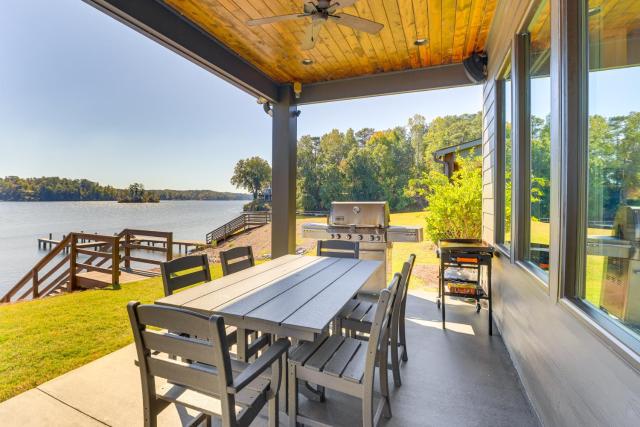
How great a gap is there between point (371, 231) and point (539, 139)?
2216 millimetres

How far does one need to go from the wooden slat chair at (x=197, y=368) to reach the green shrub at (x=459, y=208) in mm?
3496

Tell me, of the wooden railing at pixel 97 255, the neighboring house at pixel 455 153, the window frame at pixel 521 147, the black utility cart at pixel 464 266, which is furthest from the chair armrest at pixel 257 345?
the neighboring house at pixel 455 153

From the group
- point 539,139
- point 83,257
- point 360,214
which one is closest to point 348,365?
point 539,139

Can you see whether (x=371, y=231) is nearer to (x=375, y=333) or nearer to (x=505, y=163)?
(x=505, y=163)

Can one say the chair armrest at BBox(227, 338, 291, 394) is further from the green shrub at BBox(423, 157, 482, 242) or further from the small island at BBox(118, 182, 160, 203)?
the green shrub at BBox(423, 157, 482, 242)

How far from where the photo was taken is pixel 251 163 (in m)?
7.66

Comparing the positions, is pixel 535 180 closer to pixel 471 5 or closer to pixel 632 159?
pixel 632 159

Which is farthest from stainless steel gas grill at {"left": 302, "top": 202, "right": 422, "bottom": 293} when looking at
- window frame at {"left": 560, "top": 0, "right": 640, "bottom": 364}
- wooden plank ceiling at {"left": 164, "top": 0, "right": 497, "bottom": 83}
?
window frame at {"left": 560, "top": 0, "right": 640, "bottom": 364}

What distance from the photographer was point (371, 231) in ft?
12.7

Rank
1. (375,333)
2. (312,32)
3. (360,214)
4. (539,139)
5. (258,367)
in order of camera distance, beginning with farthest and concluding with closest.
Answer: (360,214) → (312,32) → (539,139) → (375,333) → (258,367)

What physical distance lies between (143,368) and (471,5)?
11.2 ft

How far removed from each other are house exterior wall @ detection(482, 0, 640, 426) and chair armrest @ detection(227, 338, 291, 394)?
113 centimetres

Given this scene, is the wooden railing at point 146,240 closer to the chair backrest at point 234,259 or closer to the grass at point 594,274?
the chair backrest at point 234,259

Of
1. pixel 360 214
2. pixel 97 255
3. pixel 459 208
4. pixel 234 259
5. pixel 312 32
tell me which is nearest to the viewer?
pixel 312 32
